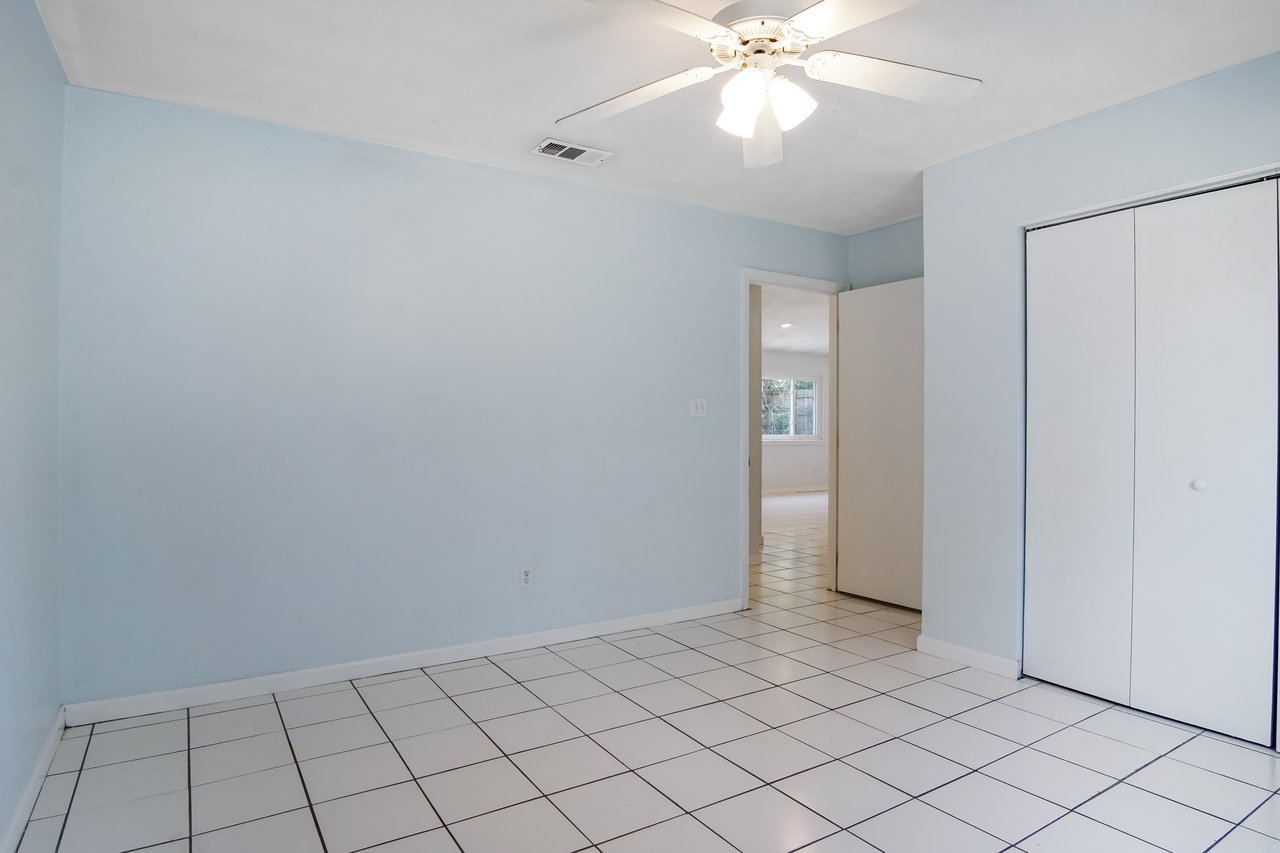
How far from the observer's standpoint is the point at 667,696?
9.60 feet

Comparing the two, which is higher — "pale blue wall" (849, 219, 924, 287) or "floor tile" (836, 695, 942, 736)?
"pale blue wall" (849, 219, 924, 287)

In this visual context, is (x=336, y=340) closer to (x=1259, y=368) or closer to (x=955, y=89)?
(x=955, y=89)

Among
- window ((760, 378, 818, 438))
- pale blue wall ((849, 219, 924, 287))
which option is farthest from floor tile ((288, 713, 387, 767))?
window ((760, 378, 818, 438))

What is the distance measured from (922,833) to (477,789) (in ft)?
4.30

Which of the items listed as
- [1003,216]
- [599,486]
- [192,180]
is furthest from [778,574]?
[192,180]

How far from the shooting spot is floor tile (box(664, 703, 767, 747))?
2539 mm

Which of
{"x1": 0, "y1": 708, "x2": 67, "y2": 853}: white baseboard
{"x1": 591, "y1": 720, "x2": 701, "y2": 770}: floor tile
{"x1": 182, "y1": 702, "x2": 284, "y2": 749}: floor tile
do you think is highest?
{"x1": 0, "y1": 708, "x2": 67, "y2": 853}: white baseboard

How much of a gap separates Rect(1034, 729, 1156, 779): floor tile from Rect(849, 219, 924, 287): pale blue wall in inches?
111

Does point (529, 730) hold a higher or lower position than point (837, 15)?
lower

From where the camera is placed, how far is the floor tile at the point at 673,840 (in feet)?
6.05

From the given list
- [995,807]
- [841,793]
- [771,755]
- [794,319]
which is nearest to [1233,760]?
[995,807]

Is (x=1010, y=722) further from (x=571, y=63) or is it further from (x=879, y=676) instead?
(x=571, y=63)

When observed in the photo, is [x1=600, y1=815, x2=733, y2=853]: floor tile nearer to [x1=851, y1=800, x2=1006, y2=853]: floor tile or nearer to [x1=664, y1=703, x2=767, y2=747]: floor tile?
[x1=851, y1=800, x2=1006, y2=853]: floor tile

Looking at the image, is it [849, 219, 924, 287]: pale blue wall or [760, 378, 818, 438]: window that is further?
[760, 378, 818, 438]: window
